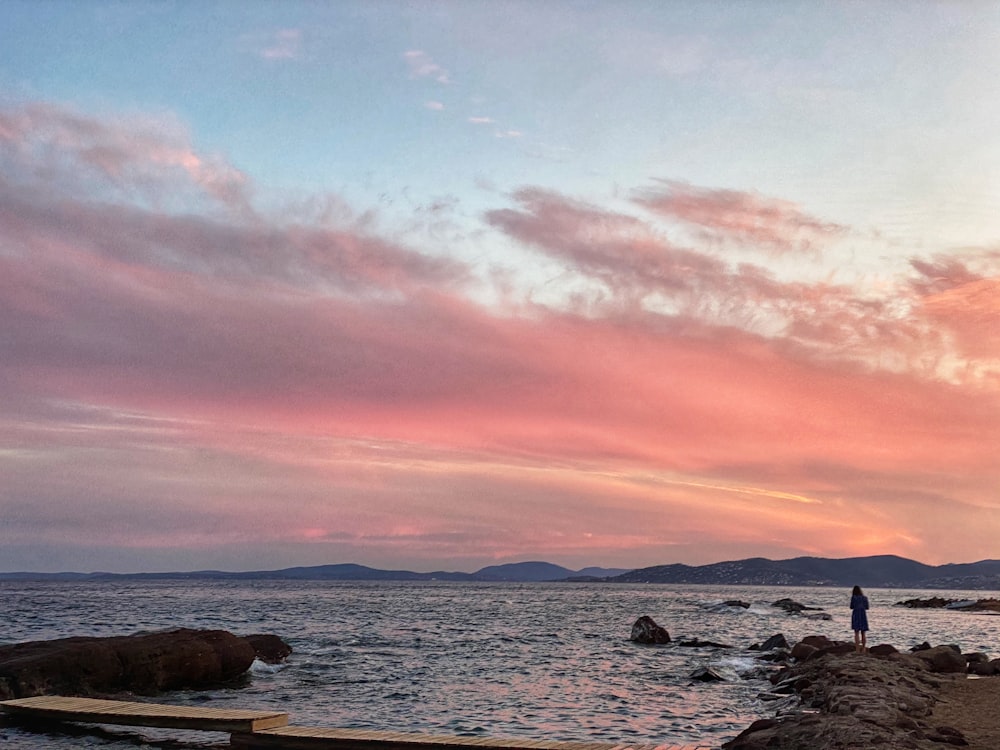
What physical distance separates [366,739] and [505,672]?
767 inches

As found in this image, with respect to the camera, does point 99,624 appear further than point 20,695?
Yes

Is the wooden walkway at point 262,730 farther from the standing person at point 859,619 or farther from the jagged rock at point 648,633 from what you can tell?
the jagged rock at point 648,633

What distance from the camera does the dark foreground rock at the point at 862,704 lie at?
17.4 m

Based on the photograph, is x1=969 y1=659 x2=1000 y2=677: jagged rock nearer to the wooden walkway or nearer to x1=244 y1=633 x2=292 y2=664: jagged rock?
the wooden walkway

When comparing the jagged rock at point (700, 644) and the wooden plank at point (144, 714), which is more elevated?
the wooden plank at point (144, 714)

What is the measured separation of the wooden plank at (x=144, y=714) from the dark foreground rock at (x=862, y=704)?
1061 cm

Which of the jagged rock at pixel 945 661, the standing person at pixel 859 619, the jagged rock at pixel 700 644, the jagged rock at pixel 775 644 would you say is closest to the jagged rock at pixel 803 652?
the standing person at pixel 859 619

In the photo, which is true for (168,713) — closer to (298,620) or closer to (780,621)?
(298,620)

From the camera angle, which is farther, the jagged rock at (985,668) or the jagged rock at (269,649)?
the jagged rock at (269,649)

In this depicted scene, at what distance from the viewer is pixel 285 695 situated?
2986cm

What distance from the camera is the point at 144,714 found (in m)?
21.2

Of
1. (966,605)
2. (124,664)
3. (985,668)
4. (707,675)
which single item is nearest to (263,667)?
(124,664)

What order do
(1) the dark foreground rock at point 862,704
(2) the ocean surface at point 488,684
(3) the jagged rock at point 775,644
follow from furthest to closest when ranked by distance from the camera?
(3) the jagged rock at point 775,644, (2) the ocean surface at point 488,684, (1) the dark foreground rock at point 862,704

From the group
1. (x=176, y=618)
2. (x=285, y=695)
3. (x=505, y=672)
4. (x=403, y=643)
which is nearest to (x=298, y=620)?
(x=176, y=618)
